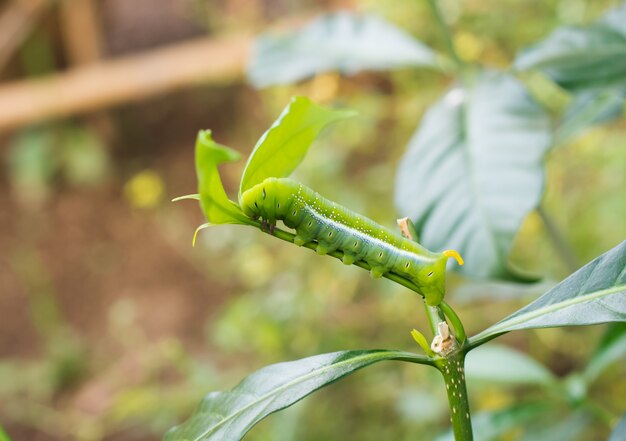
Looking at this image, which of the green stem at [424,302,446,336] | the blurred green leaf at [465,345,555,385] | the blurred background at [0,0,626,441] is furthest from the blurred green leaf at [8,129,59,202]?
the green stem at [424,302,446,336]

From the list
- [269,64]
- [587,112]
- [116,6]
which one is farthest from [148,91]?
[587,112]

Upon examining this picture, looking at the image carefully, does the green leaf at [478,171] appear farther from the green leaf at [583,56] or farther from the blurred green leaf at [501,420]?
the blurred green leaf at [501,420]

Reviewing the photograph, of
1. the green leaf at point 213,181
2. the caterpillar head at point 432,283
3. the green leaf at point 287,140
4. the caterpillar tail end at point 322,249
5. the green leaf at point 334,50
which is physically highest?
the green leaf at point 334,50

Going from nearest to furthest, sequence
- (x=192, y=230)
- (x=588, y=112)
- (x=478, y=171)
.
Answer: (x=478, y=171), (x=588, y=112), (x=192, y=230)

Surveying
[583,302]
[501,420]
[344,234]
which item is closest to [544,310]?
[583,302]

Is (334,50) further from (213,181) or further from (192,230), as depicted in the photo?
(192,230)

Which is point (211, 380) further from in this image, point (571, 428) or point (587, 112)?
point (587, 112)

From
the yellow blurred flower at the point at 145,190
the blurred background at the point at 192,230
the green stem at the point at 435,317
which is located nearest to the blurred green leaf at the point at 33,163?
the blurred background at the point at 192,230

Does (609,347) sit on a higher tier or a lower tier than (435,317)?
higher
